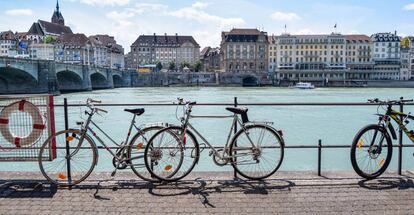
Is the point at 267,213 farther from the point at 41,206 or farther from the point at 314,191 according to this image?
the point at 41,206

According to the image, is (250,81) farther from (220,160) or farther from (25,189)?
(25,189)

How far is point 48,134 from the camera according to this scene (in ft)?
16.1

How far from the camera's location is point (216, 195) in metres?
4.40

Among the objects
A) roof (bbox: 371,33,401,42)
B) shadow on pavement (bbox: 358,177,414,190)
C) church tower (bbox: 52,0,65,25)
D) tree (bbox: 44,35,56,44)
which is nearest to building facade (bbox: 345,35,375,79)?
roof (bbox: 371,33,401,42)

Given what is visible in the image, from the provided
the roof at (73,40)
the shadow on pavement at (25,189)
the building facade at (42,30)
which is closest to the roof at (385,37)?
the roof at (73,40)

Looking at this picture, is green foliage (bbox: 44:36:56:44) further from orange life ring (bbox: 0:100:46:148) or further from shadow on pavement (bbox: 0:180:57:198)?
shadow on pavement (bbox: 0:180:57:198)

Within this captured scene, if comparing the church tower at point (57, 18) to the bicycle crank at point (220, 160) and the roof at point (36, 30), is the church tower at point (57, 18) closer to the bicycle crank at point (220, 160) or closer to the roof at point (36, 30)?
the roof at point (36, 30)

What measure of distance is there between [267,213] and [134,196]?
146 centimetres

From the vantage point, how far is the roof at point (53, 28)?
120 meters

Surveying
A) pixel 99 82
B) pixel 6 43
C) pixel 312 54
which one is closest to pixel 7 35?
pixel 6 43

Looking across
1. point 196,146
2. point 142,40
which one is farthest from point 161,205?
point 142,40

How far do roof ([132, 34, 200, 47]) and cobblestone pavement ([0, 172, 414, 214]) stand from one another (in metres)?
132

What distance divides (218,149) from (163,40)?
133 m

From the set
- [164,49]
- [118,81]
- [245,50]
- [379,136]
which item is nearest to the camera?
[379,136]
